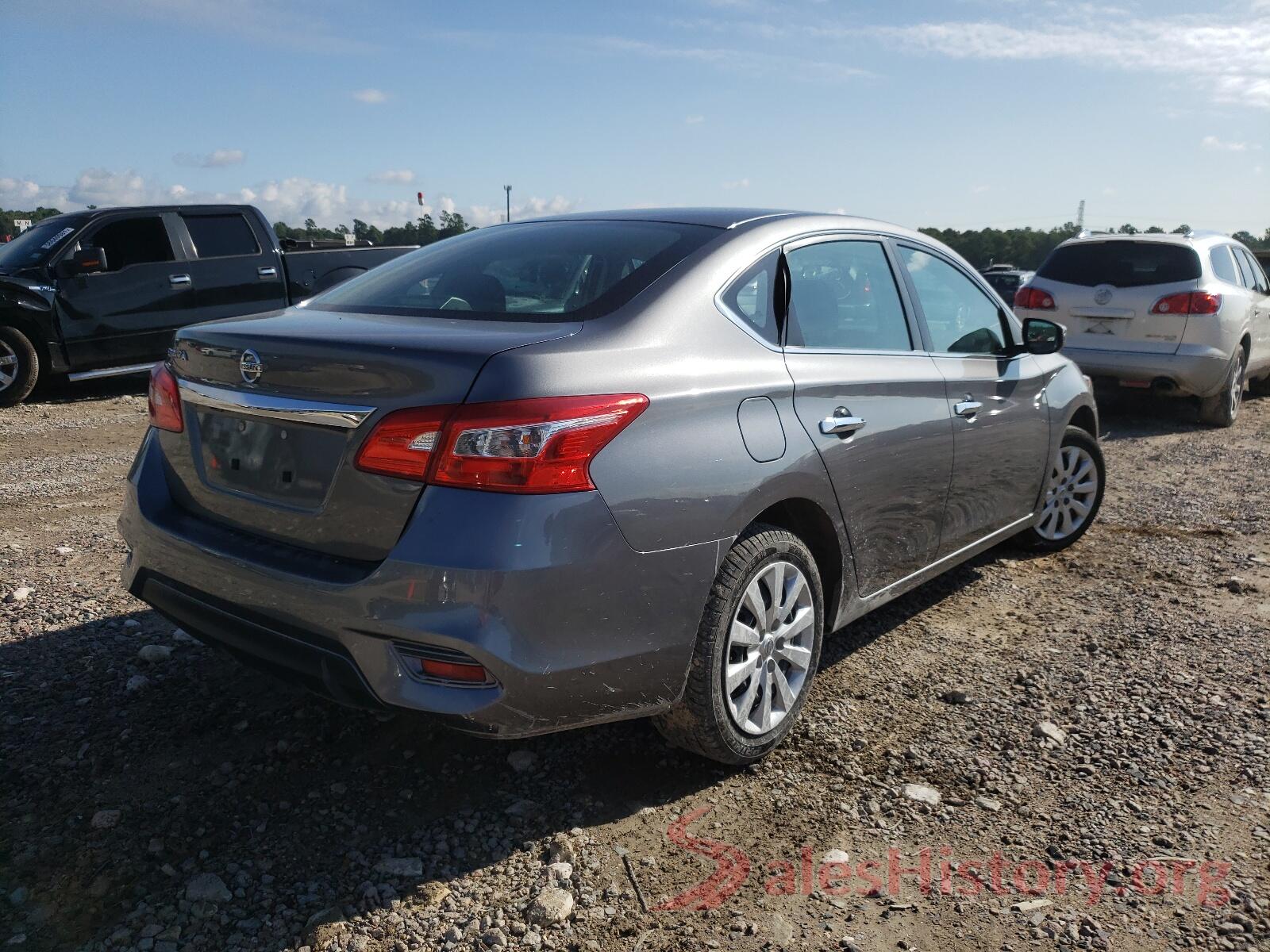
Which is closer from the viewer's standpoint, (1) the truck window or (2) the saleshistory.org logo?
(2) the saleshistory.org logo

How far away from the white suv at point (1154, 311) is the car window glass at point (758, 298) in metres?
6.82

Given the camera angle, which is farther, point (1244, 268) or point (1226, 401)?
point (1244, 268)

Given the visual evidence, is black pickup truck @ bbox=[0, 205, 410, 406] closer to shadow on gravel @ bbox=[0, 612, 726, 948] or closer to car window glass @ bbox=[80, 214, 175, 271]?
car window glass @ bbox=[80, 214, 175, 271]

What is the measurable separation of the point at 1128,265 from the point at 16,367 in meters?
10.2

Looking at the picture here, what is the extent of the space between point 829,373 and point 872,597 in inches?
33.4

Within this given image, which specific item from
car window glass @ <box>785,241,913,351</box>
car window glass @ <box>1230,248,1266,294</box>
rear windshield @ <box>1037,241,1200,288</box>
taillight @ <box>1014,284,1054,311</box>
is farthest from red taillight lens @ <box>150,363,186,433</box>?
car window glass @ <box>1230,248,1266,294</box>

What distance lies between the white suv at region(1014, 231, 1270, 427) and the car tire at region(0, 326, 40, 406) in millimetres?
9321

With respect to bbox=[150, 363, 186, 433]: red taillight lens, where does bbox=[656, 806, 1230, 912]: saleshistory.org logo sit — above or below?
below

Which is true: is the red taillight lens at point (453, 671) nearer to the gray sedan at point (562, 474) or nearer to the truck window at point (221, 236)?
the gray sedan at point (562, 474)

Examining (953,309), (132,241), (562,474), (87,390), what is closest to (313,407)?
(562,474)

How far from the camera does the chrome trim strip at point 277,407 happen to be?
2.42 m

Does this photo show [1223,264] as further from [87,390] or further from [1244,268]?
[87,390]

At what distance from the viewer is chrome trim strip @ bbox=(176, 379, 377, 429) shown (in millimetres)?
2424

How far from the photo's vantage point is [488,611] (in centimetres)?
226
